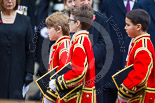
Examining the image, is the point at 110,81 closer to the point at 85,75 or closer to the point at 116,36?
the point at 116,36

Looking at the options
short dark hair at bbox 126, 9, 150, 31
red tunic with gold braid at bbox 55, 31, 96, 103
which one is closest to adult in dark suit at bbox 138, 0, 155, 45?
short dark hair at bbox 126, 9, 150, 31

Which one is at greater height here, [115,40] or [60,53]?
[60,53]

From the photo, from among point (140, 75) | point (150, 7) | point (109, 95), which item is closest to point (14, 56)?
point (109, 95)

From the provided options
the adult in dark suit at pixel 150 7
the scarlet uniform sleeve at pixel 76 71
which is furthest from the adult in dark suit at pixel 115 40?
the scarlet uniform sleeve at pixel 76 71

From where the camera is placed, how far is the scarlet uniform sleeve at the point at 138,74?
204 inches

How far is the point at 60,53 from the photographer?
532cm

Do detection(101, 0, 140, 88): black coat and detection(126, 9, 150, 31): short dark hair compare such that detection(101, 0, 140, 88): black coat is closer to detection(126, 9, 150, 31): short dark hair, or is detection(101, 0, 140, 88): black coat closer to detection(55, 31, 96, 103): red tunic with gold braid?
detection(126, 9, 150, 31): short dark hair

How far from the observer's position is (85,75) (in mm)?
5141

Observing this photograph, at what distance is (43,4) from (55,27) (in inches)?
118

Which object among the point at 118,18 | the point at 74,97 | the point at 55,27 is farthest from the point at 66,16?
the point at 118,18

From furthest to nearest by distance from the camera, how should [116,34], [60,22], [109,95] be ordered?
[116,34] < [109,95] < [60,22]

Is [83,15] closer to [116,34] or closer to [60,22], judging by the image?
[60,22]

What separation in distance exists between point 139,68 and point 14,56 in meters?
1.77

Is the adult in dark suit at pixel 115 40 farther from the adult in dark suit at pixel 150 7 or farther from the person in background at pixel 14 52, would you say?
the person in background at pixel 14 52
